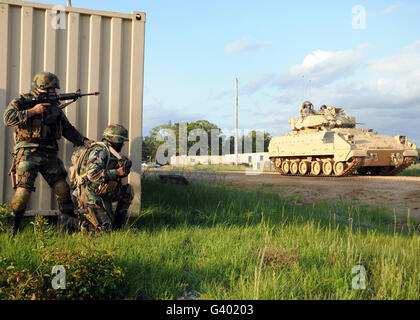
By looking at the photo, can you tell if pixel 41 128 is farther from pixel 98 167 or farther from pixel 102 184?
pixel 102 184

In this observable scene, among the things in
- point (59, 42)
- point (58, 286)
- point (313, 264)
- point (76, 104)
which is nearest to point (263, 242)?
point (313, 264)

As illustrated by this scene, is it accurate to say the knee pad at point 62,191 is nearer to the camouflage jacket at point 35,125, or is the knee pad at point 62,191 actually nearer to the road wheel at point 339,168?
the camouflage jacket at point 35,125

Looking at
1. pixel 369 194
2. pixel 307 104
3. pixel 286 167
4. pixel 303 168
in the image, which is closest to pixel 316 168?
pixel 303 168

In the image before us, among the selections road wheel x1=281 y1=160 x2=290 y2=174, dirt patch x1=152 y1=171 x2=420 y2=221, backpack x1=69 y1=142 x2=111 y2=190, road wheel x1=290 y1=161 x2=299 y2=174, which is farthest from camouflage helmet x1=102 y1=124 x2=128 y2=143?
road wheel x1=281 y1=160 x2=290 y2=174

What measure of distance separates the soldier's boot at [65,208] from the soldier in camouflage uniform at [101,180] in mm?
384

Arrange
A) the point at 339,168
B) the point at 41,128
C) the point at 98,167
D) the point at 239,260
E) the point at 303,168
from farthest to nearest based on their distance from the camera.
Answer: the point at 303,168, the point at 339,168, the point at 41,128, the point at 98,167, the point at 239,260

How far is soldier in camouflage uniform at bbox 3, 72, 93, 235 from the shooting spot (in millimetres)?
4262

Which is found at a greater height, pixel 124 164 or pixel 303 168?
pixel 124 164

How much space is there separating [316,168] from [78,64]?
45.3 ft

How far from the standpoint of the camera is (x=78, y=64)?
5160 mm

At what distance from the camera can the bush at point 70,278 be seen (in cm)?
254

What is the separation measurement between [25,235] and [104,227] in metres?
0.88

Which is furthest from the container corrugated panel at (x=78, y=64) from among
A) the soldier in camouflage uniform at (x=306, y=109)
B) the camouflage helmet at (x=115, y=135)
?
the soldier in camouflage uniform at (x=306, y=109)
